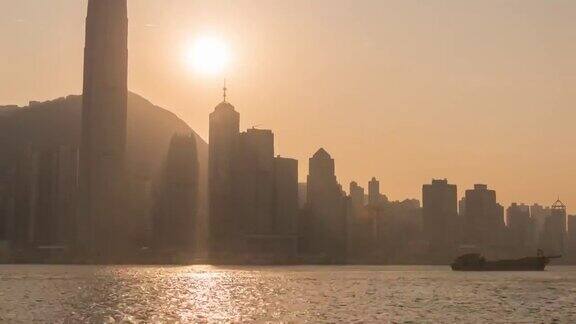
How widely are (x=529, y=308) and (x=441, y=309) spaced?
16030 millimetres

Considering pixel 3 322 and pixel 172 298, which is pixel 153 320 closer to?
pixel 3 322

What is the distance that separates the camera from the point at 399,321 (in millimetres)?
123688

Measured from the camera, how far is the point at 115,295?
183500mm

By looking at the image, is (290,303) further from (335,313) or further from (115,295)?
(115,295)

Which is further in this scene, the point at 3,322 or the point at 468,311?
the point at 468,311

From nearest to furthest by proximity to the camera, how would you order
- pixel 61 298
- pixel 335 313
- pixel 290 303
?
pixel 335 313, pixel 290 303, pixel 61 298

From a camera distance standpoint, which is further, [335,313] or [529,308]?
[529,308]

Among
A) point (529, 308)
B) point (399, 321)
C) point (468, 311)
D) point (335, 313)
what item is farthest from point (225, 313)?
point (529, 308)

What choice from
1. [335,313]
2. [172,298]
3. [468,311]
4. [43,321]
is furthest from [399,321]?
[172,298]

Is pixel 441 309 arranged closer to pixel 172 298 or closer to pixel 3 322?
pixel 172 298

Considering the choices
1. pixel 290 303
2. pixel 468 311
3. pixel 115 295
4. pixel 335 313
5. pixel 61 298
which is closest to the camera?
pixel 335 313

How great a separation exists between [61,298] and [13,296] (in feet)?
40.1

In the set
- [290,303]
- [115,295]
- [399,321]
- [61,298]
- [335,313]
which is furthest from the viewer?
[115,295]

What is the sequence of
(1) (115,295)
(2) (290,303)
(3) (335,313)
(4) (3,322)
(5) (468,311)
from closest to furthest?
(4) (3,322) → (3) (335,313) → (5) (468,311) → (2) (290,303) → (1) (115,295)
